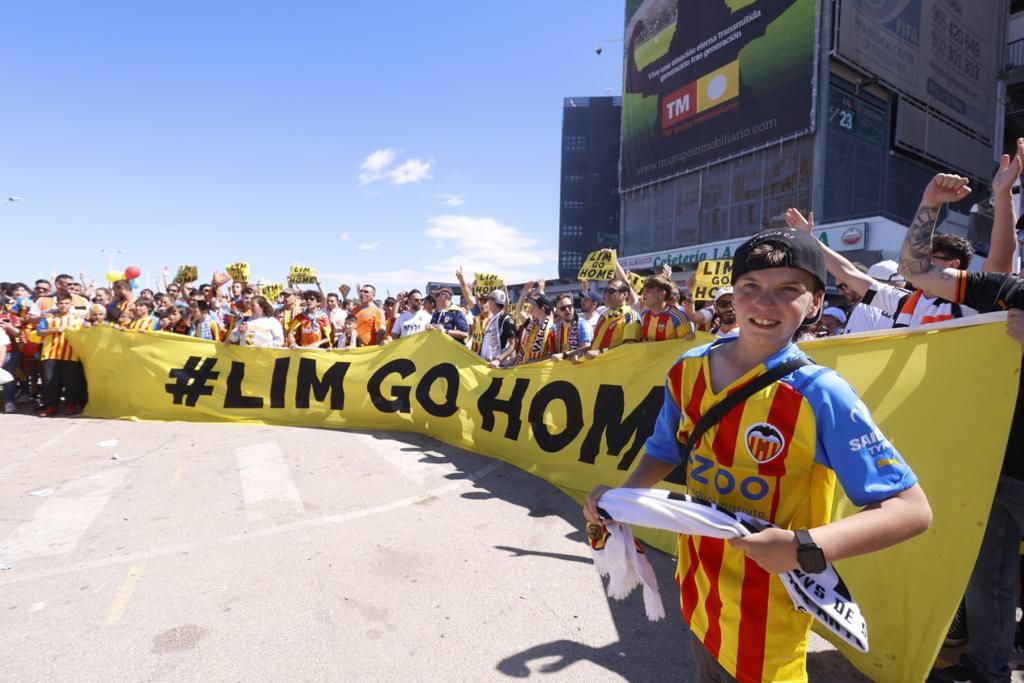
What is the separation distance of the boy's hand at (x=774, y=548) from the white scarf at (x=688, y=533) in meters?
0.05

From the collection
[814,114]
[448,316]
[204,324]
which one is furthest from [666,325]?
[814,114]

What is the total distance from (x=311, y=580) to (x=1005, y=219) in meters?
4.36

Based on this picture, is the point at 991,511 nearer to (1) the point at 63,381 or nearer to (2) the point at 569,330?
(2) the point at 569,330

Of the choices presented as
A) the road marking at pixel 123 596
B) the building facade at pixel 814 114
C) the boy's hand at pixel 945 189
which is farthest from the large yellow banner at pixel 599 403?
the building facade at pixel 814 114

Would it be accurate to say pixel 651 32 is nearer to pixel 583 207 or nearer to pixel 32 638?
pixel 583 207

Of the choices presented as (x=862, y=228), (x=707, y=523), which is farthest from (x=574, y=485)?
(x=862, y=228)

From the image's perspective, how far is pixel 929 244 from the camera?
8.43 feet

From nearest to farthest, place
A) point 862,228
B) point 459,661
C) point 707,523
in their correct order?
point 707,523
point 459,661
point 862,228

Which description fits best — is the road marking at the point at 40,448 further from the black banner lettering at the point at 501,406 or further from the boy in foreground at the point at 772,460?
the boy in foreground at the point at 772,460

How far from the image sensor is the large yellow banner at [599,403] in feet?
8.27

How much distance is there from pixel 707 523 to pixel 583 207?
241 ft

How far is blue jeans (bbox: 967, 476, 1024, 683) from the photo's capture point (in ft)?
8.25

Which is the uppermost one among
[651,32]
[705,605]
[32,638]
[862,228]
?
[651,32]

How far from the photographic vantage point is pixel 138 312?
9.70 metres
